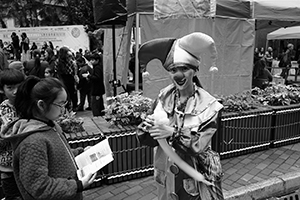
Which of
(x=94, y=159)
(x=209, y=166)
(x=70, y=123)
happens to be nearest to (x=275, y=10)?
(x=70, y=123)

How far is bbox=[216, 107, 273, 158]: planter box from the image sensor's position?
454 cm

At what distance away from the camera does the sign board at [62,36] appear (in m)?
17.2

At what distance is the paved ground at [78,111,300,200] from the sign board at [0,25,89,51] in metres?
14.6

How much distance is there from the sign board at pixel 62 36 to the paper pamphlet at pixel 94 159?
1620 cm

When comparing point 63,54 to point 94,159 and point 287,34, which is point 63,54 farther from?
point 287,34

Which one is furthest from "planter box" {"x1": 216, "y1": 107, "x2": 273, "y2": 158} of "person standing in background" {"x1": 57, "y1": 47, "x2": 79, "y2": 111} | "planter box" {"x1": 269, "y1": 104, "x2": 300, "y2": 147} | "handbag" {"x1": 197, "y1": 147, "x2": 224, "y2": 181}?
"person standing in background" {"x1": 57, "y1": 47, "x2": 79, "y2": 111}

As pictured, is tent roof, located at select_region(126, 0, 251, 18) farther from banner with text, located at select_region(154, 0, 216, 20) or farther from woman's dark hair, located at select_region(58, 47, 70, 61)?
woman's dark hair, located at select_region(58, 47, 70, 61)

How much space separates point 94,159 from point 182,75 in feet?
2.84

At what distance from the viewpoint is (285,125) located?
16.7ft

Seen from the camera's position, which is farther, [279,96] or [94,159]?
[279,96]

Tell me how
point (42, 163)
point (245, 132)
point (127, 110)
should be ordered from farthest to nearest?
point (245, 132) < point (127, 110) < point (42, 163)

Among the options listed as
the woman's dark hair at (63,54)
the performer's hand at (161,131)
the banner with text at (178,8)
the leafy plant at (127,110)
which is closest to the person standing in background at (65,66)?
the woman's dark hair at (63,54)

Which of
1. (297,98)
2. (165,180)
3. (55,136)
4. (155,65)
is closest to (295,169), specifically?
(297,98)

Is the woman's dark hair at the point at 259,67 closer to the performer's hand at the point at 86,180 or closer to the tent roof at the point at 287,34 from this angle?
the tent roof at the point at 287,34
